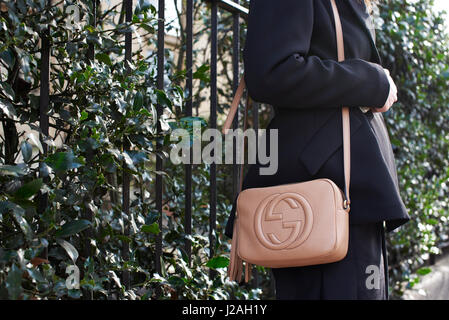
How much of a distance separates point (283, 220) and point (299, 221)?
1.7 inches

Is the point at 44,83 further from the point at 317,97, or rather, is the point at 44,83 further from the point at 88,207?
the point at 317,97

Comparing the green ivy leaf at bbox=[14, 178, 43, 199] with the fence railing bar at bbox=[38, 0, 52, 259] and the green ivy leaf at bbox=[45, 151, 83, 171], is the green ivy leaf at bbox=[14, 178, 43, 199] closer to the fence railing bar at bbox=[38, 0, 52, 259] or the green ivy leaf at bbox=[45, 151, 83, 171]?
the green ivy leaf at bbox=[45, 151, 83, 171]

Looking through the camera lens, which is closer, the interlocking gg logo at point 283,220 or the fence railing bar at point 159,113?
the interlocking gg logo at point 283,220

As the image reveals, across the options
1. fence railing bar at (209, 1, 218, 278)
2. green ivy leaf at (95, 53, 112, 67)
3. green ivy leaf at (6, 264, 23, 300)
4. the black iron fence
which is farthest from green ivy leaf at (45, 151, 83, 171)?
fence railing bar at (209, 1, 218, 278)

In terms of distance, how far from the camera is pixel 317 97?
4.94 feet

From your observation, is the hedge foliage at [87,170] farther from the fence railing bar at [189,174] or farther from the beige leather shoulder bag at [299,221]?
the beige leather shoulder bag at [299,221]

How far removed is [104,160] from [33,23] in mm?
405

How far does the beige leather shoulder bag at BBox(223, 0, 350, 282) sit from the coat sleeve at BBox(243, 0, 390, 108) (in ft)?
0.22

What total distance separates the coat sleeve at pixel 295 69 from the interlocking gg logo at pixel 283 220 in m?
0.26

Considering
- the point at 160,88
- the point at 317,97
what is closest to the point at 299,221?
the point at 317,97

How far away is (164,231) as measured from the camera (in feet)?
7.19

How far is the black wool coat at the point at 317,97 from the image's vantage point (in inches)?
58.1

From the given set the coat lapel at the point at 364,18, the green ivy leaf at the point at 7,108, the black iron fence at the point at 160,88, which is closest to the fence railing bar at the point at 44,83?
the black iron fence at the point at 160,88
